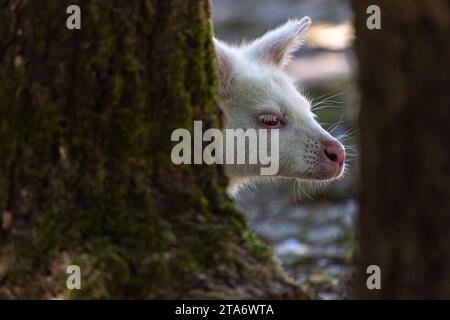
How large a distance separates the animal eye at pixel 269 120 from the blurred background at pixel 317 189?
73 cm

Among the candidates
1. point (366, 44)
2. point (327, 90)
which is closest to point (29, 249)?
point (366, 44)

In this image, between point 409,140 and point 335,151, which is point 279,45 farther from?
point 409,140

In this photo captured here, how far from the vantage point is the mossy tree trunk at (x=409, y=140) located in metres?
3.03

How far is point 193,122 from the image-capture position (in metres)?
Answer: 4.25

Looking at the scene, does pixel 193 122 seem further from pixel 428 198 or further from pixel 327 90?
pixel 327 90

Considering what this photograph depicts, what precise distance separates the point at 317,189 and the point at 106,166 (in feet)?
20.0

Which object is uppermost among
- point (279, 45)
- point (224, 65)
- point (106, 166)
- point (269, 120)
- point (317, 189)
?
point (279, 45)

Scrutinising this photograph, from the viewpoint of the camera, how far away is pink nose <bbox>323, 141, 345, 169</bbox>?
5.90 meters

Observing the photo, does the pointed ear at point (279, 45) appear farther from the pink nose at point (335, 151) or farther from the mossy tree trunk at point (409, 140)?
the mossy tree trunk at point (409, 140)

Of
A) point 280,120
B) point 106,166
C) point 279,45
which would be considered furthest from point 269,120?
point 106,166

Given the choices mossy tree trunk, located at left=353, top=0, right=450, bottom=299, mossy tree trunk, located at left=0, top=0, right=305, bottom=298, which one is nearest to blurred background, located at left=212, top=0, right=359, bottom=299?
mossy tree trunk, located at left=353, top=0, right=450, bottom=299

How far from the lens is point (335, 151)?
232 inches

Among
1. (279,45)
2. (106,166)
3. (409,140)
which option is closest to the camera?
(409,140)

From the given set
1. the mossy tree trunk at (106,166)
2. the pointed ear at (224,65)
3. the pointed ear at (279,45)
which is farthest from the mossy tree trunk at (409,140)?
the pointed ear at (279,45)
